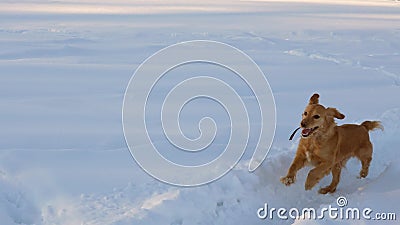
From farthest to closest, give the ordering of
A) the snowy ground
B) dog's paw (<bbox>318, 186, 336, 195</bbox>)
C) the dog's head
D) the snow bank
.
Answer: dog's paw (<bbox>318, 186, 336, 195</bbox>) → the dog's head → the snowy ground → the snow bank

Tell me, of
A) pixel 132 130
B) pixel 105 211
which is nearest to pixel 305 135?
pixel 105 211

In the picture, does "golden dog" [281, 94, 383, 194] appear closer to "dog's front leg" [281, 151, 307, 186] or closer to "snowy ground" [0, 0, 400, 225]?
"dog's front leg" [281, 151, 307, 186]

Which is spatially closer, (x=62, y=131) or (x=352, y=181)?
(x=352, y=181)

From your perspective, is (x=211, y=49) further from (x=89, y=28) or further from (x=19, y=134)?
(x=19, y=134)

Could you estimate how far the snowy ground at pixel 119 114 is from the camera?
4.21 metres

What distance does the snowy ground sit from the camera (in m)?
4.21

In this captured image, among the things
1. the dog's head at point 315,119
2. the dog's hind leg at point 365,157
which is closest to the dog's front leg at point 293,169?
the dog's head at point 315,119

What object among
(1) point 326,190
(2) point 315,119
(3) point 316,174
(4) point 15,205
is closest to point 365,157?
(1) point 326,190

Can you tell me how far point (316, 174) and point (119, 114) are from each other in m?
3.24

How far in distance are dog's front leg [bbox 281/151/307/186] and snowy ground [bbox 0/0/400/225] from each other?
156mm

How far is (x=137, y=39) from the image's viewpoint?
1559cm

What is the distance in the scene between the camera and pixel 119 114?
7102mm

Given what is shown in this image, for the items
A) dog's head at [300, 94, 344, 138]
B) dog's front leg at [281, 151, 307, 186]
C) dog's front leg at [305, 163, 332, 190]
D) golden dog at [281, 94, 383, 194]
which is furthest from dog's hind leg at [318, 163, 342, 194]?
dog's head at [300, 94, 344, 138]

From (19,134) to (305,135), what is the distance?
320 centimetres
